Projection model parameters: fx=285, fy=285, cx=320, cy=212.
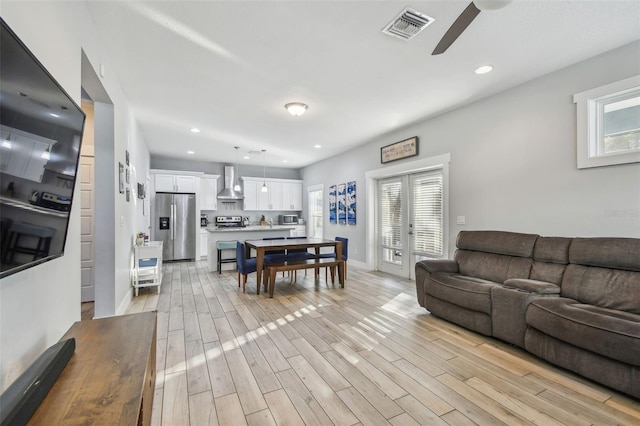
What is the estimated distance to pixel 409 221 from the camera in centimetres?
515

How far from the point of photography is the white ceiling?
2162 mm

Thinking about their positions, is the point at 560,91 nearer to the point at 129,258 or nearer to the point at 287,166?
the point at 129,258

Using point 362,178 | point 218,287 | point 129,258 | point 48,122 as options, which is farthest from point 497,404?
point 362,178

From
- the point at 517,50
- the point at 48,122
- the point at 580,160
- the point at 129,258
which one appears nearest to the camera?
the point at 48,122

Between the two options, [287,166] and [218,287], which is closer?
[218,287]

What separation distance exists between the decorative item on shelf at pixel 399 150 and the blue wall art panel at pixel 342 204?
57.6 inches

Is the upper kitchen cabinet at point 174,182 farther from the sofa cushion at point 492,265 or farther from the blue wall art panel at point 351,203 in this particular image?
the sofa cushion at point 492,265

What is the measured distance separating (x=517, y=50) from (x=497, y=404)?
2.96 meters

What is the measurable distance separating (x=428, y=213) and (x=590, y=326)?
289 cm

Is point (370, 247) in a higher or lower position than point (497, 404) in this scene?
higher

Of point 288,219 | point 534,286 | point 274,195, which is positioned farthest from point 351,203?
point 534,286

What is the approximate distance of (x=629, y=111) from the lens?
268 centimetres

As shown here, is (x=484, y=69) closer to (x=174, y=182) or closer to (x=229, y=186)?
(x=229, y=186)

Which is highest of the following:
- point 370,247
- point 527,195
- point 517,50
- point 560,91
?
point 517,50
